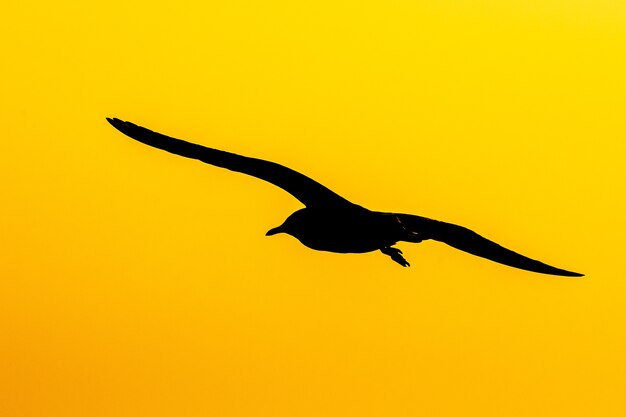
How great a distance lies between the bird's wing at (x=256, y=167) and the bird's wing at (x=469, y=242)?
770 mm

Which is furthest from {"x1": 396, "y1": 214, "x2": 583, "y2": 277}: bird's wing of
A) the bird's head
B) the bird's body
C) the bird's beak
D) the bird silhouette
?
the bird's beak

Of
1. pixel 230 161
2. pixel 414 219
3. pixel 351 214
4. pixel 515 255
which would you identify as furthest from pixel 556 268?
pixel 230 161

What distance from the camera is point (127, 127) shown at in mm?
9336

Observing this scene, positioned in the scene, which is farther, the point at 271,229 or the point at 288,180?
the point at 271,229

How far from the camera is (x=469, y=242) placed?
984 centimetres

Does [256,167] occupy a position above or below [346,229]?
above

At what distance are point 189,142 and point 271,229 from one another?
976 mm

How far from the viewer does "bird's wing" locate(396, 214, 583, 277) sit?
9.69m

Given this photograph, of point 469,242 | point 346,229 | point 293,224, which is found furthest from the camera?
point 469,242

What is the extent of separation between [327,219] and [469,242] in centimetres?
116

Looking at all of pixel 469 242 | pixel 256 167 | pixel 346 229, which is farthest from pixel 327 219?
pixel 469 242

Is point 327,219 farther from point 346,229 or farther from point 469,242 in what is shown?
point 469,242

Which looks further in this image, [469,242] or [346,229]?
[469,242]

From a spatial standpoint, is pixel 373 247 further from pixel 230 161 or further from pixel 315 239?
pixel 230 161
